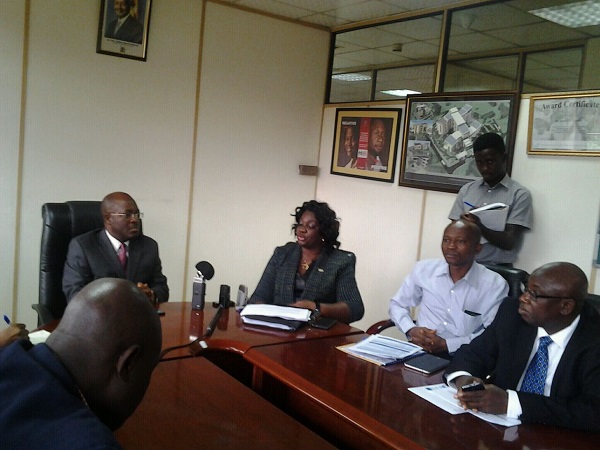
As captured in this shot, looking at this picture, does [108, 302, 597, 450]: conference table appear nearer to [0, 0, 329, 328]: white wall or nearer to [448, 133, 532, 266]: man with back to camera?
[448, 133, 532, 266]: man with back to camera

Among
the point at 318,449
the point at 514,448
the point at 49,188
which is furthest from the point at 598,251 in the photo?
the point at 49,188

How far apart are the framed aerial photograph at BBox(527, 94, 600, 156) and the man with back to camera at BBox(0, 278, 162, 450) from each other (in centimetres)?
292

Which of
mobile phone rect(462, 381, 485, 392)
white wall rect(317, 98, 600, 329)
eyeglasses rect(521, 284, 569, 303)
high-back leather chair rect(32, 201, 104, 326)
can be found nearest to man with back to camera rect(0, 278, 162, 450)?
mobile phone rect(462, 381, 485, 392)

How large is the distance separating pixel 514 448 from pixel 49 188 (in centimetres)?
354

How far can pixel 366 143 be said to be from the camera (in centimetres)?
472

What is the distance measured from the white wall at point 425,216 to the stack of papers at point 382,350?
1574 mm

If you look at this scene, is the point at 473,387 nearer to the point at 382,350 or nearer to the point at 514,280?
the point at 382,350

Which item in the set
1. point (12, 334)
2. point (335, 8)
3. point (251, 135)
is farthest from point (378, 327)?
point (335, 8)

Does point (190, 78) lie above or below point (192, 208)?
above

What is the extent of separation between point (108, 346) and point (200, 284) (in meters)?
1.60

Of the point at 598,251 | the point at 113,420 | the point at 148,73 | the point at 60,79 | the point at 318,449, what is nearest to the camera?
the point at 113,420

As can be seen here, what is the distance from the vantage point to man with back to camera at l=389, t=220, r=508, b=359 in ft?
8.63

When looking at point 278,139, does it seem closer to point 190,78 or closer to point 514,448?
point 190,78

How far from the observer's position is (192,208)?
4637 mm
